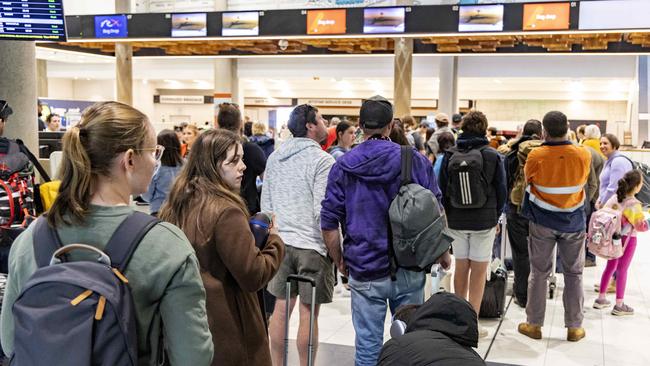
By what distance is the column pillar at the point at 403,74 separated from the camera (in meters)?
12.4

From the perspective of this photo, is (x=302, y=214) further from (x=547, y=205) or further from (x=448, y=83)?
(x=448, y=83)

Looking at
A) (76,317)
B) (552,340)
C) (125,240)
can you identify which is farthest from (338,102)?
(76,317)

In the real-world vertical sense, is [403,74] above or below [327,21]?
below

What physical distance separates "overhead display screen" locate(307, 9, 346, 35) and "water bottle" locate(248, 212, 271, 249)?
941cm

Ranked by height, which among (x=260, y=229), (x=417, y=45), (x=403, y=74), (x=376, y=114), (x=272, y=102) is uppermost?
(x=417, y=45)

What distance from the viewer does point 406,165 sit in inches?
114

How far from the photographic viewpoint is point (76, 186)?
140 centimetres

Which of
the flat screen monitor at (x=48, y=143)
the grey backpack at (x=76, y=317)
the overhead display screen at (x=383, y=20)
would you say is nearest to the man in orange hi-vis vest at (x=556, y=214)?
the grey backpack at (x=76, y=317)

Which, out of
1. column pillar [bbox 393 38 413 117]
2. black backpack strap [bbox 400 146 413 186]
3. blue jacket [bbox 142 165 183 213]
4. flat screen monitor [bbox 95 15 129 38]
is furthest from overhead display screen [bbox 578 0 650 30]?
flat screen monitor [bbox 95 15 129 38]

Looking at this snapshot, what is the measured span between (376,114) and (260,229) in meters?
1.05

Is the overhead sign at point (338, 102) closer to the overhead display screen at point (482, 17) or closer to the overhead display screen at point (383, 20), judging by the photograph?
the overhead display screen at point (383, 20)

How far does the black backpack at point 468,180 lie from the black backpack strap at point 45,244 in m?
3.30

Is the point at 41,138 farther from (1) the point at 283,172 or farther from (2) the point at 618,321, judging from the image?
(2) the point at 618,321

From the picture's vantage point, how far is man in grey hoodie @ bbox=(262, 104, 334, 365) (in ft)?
11.2
